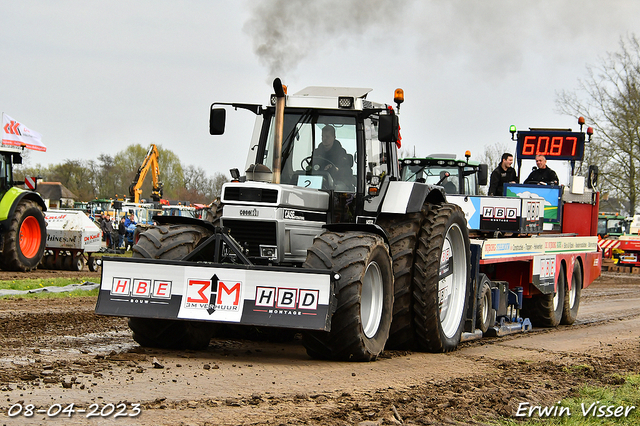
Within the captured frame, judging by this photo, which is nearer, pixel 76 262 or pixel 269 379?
pixel 269 379

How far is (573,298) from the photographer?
1427cm

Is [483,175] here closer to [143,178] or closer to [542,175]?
[542,175]

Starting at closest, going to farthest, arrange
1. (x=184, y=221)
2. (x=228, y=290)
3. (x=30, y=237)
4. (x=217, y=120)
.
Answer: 1. (x=228, y=290)
2. (x=184, y=221)
3. (x=217, y=120)
4. (x=30, y=237)

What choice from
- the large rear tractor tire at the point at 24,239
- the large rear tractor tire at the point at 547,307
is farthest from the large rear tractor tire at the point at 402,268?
the large rear tractor tire at the point at 24,239

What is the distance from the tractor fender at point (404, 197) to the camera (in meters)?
8.58

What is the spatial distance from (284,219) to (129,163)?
86.6m

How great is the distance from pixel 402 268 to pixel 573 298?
6929 mm

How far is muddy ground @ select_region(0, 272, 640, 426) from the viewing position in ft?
17.1

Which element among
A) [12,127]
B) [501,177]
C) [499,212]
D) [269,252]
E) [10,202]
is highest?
[12,127]

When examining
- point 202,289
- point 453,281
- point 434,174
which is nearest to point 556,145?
point 434,174

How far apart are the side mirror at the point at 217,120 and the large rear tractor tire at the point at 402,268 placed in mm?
1993

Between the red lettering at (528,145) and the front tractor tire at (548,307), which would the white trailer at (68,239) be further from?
the front tractor tire at (548,307)

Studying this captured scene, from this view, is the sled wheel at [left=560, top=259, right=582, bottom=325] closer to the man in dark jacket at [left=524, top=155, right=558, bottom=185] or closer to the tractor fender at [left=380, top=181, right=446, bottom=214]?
the man in dark jacket at [left=524, top=155, right=558, bottom=185]

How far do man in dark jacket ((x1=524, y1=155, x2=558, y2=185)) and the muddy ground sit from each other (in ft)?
15.1
